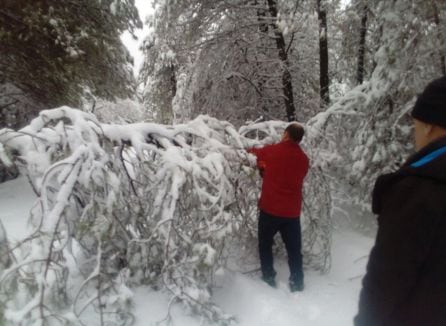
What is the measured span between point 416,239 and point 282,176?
2.74m

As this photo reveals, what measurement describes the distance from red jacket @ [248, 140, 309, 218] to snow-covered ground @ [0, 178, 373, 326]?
83 centimetres

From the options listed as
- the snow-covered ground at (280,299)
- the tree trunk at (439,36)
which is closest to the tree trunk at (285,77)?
the tree trunk at (439,36)

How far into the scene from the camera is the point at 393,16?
4879 mm

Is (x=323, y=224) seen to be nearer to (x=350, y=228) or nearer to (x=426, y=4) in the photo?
(x=350, y=228)

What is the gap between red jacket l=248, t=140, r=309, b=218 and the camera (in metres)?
3.94

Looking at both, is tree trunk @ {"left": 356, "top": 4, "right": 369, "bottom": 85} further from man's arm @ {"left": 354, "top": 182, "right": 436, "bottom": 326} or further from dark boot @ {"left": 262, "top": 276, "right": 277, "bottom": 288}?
man's arm @ {"left": 354, "top": 182, "right": 436, "bottom": 326}

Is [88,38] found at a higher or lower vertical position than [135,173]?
higher

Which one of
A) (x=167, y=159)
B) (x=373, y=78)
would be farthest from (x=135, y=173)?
(x=373, y=78)

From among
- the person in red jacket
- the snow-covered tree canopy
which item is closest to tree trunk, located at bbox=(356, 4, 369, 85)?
the person in red jacket

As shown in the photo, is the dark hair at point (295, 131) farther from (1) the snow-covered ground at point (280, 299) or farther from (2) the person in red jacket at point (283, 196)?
(1) the snow-covered ground at point (280, 299)

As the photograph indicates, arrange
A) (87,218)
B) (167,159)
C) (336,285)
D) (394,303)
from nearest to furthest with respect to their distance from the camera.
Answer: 1. (394,303)
2. (87,218)
3. (167,159)
4. (336,285)

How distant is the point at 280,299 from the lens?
12.9 feet

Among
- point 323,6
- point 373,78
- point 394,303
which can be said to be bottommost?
point 394,303

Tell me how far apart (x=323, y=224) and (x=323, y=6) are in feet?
12.9
